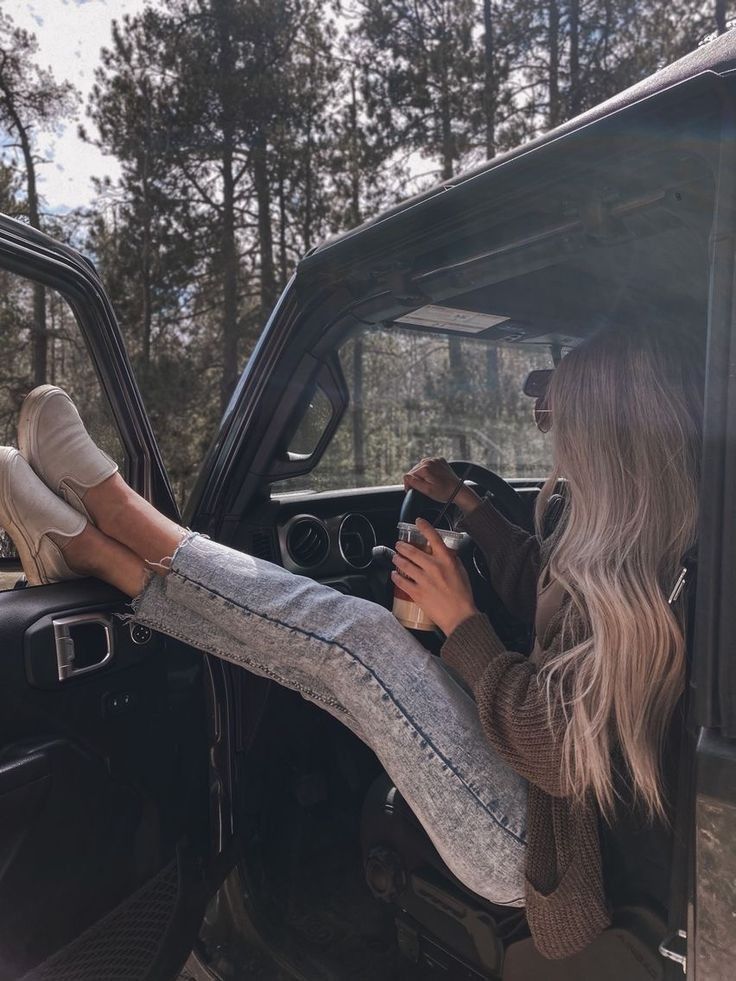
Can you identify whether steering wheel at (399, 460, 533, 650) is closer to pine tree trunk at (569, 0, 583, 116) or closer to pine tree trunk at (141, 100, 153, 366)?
pine tree trunk at (569, 0, 583, 116)

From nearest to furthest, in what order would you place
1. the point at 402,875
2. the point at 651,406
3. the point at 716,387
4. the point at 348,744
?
the point at 716,387 < the point at 651,406 < the point at 402,875 < the point at 348,744

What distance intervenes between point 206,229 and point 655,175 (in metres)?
12.6

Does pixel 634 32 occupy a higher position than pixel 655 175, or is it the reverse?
pixel 634 32

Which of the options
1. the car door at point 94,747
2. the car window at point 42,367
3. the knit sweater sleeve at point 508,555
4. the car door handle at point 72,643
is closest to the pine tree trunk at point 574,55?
the knit sweater sleeve at point 508,555

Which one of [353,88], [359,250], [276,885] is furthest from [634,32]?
[276,885]

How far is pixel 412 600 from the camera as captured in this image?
1.48 meters

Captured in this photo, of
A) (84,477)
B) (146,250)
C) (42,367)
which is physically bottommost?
(84,477)

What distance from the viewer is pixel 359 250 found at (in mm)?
1642

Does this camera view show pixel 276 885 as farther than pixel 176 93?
No

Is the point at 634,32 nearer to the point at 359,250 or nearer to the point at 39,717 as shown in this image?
the point at 359,250

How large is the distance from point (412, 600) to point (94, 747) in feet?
2.26

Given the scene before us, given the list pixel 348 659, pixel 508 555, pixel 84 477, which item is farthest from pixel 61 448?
pixel 508 555

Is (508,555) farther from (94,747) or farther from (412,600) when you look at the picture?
(94,747)

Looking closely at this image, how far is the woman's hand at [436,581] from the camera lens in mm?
1397
